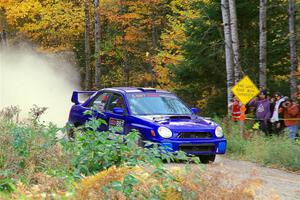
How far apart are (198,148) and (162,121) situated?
0.97m

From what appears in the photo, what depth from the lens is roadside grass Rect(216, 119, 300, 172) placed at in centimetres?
1259

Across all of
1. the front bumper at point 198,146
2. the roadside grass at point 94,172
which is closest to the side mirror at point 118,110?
the front bumper at point 198,146

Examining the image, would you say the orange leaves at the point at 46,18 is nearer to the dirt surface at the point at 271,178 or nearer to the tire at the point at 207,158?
the dirt surface at the point at 271,178

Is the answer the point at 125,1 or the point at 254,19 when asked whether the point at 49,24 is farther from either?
the point at 254,19

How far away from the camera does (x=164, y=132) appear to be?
12.0 m

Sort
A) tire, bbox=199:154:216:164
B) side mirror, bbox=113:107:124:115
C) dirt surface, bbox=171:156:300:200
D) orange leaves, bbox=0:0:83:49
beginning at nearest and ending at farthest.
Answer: dirt surface, bbox=171:156:300:200 → tire, bbox=199:154:216:164 → side mirror, bbox=113:107:124:115 → orange leaves, bbox=0:0:83:49

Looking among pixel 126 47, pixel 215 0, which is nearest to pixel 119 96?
pixel 215 0

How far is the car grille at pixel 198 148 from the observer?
12.0 metres

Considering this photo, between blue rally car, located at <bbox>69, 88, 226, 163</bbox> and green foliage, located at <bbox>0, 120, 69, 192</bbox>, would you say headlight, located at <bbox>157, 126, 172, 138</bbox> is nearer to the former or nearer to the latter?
blue rally car, located at <bbox>69, 88, 226, 163</bbox>

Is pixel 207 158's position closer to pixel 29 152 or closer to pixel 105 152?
pixel 29 152

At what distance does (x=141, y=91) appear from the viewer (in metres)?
14.0

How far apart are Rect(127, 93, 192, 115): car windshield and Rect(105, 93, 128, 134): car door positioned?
0.23 m

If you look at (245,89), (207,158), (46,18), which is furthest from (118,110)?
(46,18)

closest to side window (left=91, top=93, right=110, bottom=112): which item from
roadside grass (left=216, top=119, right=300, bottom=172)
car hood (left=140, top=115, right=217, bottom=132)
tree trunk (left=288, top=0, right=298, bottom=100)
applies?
car hood (left=140, top=115, right=217, bottom=132)
